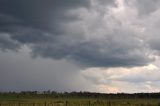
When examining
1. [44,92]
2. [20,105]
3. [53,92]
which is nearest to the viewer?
[20,105]

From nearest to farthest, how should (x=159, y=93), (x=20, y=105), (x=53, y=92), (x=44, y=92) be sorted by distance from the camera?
(x=20, y=105) < (x=159, y=93) < (x=44, y=92) < (x=53, y=92)

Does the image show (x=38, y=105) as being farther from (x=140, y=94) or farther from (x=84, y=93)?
(x=84, y=93)

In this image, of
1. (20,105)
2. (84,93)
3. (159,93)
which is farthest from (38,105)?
(84,93)

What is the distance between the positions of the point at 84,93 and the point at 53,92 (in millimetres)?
15396

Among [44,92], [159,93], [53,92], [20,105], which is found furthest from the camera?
[53,92]

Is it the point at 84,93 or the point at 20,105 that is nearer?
the point at 20,105

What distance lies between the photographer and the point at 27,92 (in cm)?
19550

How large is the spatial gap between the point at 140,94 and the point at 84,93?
103 feet

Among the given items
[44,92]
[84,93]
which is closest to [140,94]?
[84,93]

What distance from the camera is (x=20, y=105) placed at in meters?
71.5

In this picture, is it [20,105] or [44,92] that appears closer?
[20,105]

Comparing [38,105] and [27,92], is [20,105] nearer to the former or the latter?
[38,105]

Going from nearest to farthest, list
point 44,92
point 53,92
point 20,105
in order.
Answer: point 20,105
point 44,92
point 53,92

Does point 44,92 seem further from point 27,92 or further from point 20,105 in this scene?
point 20,105
